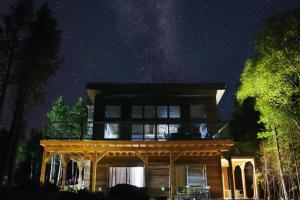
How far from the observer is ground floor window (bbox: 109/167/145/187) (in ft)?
64.2

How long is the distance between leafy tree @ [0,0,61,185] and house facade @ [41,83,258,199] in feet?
9.22

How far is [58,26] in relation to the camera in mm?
15594

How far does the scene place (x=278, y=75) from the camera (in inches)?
558

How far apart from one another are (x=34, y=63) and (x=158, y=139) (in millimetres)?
8234

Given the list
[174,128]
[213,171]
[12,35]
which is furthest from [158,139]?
[12,35]

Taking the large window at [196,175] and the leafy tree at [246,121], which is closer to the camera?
the large window at [196,175]

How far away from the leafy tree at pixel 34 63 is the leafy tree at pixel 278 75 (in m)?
9.88

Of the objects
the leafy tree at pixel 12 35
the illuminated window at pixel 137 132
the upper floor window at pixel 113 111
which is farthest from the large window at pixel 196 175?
the leafy tree at pixel 12 35

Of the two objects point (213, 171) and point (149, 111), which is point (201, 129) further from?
point (149, 111)

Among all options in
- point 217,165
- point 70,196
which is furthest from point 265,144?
point 70,196

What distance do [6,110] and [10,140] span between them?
8.07 feet

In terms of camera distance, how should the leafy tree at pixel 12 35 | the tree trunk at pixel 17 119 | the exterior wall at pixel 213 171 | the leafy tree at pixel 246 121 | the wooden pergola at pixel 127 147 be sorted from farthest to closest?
the leafy tree at pixel 246 121
the exterior wall at pixel 213 171
the wooden pergola at pixel 127 147
the leafy tree at pixel 12 35
the tree trunk at pixel 17 119

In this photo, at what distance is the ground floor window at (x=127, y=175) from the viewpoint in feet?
64.2

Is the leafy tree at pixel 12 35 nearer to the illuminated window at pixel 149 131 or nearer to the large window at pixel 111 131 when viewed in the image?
the large window at pixel 111 131
